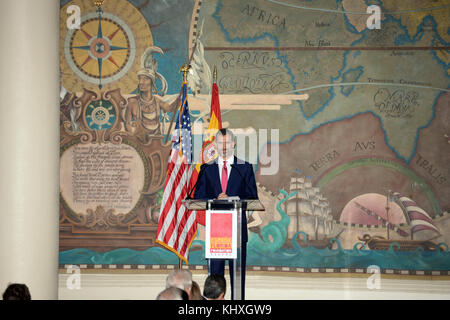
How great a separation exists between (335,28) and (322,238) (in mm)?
3249

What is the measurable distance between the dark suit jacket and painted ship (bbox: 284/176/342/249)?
1803 mm

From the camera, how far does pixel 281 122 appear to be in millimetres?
7750

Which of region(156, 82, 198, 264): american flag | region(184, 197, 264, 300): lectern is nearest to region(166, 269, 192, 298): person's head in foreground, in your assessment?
region(184, 197, 264, 300): lectern

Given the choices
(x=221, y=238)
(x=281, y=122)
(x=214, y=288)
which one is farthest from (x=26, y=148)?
(x=281, y=122)

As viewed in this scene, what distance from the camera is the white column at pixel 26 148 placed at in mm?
6199

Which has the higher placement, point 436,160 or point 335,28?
point 335,28

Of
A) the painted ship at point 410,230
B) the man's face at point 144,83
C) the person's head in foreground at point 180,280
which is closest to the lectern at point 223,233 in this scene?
the person's head in foreground at point 180,280

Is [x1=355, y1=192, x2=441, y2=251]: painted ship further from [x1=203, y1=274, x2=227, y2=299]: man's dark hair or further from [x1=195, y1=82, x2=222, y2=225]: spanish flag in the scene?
[x1=203, y1=274, x2=227, y2=299]: man's dark hair

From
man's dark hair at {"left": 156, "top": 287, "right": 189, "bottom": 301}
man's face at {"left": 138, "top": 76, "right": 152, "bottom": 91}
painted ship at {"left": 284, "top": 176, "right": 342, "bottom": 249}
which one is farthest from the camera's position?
man's face at {"left": 138, "top": 76, "right": 152, "bottom": 91}

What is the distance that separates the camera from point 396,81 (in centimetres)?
770

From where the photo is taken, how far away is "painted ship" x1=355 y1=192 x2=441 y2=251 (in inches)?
295

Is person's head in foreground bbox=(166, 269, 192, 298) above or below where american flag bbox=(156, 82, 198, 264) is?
below
